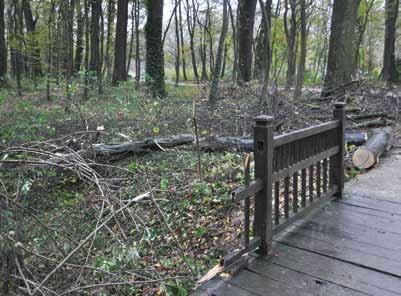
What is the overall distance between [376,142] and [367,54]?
1459 inches

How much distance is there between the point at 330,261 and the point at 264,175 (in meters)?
0.92

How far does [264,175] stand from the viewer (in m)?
3.34

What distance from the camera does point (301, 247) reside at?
360 centimetres

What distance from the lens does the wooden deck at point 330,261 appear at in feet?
9.68

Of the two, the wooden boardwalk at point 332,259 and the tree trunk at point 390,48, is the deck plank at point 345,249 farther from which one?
the tree trunk at point 390,48

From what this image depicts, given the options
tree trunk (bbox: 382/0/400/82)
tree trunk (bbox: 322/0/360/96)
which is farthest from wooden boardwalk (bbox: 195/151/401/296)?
tree trunk (bbox: 382/0/400/82)

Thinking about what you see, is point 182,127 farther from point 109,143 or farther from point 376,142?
point 376,142

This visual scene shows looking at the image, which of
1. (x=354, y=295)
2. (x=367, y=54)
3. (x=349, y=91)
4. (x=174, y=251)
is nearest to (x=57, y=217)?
(x=174, y=251)

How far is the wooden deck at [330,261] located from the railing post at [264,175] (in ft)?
0.65

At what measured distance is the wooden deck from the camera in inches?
116

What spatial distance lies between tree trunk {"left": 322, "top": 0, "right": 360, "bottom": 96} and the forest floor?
2.38 feet

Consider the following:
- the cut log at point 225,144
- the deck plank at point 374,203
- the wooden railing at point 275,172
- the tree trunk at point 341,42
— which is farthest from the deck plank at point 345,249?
the tree trunk at point 341,42

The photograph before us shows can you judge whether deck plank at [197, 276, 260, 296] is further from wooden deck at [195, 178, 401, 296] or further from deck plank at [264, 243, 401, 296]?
deck plank at [264, 243, 401, 296]

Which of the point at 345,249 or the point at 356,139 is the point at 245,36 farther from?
the point at 345,249
